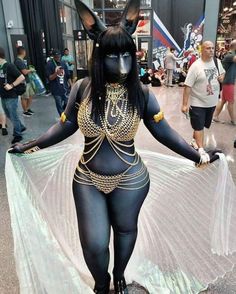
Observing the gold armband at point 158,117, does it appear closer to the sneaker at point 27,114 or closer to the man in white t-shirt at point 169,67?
the sneaker at point 27,114

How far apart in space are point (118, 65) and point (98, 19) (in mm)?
262

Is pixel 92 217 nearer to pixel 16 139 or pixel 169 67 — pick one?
pixel 16 139

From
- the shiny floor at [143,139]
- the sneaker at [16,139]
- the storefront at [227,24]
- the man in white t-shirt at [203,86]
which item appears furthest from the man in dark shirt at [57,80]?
the storefront at [227,24]

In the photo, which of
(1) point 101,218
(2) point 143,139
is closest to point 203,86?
Answer: (2) point 143,139

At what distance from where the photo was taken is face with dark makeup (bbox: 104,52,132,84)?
→ 4.61 feet

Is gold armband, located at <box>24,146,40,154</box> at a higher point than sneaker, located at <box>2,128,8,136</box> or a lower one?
higher

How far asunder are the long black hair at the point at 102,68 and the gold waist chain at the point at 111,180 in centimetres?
30

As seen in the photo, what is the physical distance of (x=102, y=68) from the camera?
1440mm

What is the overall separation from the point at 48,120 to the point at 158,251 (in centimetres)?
505

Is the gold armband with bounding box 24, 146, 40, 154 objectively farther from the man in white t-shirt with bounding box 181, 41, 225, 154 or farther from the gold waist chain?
the man in white t-shirt with bounding box 181, 41, 225, 154

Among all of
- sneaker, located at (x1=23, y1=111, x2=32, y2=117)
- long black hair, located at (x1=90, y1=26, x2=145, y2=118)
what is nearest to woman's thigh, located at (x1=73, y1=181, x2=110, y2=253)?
long black hair, located at (x1=90, y1=26, x2=145, y2=118)

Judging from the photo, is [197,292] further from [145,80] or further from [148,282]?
[145,80]

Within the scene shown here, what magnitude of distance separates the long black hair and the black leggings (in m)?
0.41

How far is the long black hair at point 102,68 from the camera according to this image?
1396 millimetres
